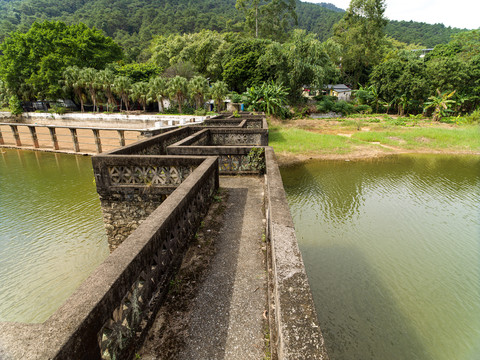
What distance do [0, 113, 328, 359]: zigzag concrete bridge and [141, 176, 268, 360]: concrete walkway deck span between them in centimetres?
1

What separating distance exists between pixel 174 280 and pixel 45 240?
25.5 feet

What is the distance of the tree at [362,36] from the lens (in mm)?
49031

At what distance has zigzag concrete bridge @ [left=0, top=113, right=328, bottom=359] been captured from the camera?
6.16 ft

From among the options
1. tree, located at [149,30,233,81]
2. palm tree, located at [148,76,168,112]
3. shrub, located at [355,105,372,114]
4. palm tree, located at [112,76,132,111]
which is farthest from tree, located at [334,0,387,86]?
palm tree, located at [112,76,132,111]

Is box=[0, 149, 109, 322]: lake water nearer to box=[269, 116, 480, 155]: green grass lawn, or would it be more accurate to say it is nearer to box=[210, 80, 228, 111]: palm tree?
box=[269, 116, 480, 155]: green grass lawn

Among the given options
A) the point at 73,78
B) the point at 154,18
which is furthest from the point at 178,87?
the point at 154,18

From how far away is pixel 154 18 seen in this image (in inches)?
4031

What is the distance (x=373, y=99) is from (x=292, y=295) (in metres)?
51.8

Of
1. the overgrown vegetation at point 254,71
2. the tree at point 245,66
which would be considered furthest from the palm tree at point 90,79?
the tree at point 245,66

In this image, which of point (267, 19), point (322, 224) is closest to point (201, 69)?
point (267, 19)

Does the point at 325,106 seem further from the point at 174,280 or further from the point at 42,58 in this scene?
the point at 174,280

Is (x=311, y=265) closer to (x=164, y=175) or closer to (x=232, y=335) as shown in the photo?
(x=164, y=175)

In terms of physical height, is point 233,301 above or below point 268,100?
below

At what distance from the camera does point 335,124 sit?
3384 centimetres
